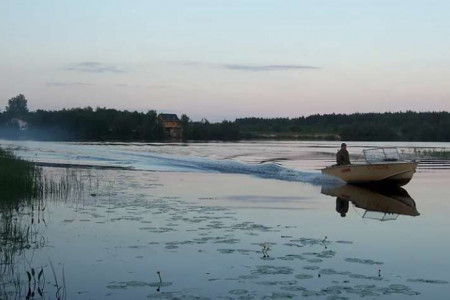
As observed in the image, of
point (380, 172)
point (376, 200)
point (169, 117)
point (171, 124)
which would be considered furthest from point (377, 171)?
point (169, 117)

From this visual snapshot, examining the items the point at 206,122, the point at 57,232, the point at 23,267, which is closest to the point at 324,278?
the point at 23,267

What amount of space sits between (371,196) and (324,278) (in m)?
14.5

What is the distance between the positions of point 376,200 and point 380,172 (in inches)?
162

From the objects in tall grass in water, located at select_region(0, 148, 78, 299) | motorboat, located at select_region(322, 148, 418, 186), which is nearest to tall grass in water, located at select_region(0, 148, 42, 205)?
tall grass in water, located at select_region(0, 148, 78, 299)

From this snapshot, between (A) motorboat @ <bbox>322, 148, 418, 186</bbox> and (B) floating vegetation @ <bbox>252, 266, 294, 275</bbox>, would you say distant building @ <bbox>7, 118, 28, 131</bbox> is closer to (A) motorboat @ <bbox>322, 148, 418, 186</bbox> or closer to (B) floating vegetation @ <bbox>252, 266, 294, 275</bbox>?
(A) motorboat @ <bbox>322, 148, 418, 186</bbox>

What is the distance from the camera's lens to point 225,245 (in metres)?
12.2

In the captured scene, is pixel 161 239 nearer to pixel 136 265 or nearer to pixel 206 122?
pixel 136 265

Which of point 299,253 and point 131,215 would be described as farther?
point 131,215

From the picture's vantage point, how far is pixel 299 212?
58.7 feet

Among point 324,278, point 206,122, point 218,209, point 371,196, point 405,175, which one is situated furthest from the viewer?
point 206,122

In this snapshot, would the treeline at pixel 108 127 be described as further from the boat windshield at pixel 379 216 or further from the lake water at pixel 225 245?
the boat windshield at pixel 379 216

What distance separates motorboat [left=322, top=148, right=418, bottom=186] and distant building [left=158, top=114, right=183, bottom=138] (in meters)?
90.8

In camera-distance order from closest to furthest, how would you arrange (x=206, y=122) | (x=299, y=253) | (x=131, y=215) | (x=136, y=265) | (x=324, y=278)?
(x=324, y=278), (x=136, y=265), (x=299, y=253), (x=131, y=215), (x=206, y=122)

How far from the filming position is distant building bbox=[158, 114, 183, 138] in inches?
4658
